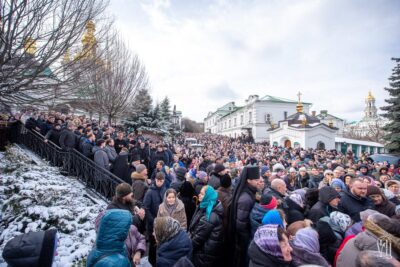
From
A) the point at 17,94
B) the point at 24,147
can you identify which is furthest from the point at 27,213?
the point at 24,147

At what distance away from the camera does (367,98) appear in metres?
91.6

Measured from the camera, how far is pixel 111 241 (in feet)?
7.75

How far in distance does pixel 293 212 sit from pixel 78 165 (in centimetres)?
711

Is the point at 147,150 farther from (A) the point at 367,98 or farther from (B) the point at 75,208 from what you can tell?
(A) the point at 367,98

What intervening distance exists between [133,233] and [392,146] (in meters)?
25.4

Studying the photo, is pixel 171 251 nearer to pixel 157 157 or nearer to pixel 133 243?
pixel 133 243

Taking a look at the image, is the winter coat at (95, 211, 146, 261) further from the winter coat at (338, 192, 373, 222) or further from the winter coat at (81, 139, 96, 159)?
the winter coat at (81, 139, 96, 159)

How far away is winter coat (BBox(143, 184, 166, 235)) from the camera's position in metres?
4.56

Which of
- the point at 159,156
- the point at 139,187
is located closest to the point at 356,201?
the point at 139,187

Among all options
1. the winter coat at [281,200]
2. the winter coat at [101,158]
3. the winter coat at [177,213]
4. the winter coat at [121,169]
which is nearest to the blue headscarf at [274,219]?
the winter coat at [281,200]

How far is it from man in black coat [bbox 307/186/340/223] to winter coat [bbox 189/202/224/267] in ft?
4.79

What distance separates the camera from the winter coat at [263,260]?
2.26 m

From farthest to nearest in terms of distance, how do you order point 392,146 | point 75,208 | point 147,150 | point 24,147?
point 392,146, point 24,147, point 147,150, point 75,208

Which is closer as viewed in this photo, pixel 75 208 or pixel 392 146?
pixel 75 208
